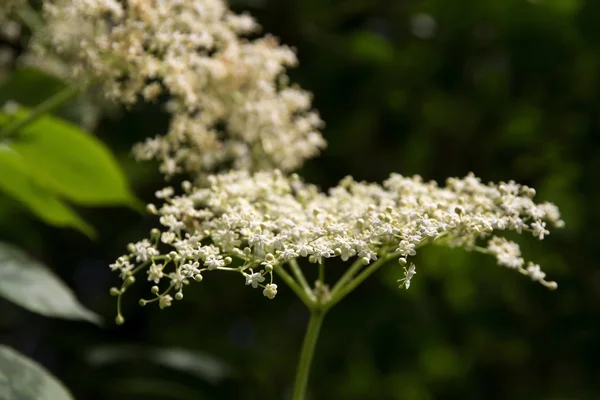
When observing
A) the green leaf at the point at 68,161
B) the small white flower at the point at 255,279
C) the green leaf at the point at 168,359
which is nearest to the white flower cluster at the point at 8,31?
the green leaf at the point at 68,161

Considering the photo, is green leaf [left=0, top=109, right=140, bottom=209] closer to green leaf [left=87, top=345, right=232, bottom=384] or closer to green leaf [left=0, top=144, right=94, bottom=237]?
green leaf [left=0, top=144, right=94, bottom=237]

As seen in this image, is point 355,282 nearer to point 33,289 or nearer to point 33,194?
point 33,289

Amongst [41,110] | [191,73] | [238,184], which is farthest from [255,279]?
[41,110]

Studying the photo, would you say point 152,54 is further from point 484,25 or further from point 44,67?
point 484,25

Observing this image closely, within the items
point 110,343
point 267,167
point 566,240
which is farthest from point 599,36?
point 110,343

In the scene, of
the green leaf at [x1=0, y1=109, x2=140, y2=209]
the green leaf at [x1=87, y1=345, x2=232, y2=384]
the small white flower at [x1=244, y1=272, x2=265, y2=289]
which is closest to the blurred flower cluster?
the small white flower at [x1=244, y1=272, x2=265, y2=289]
